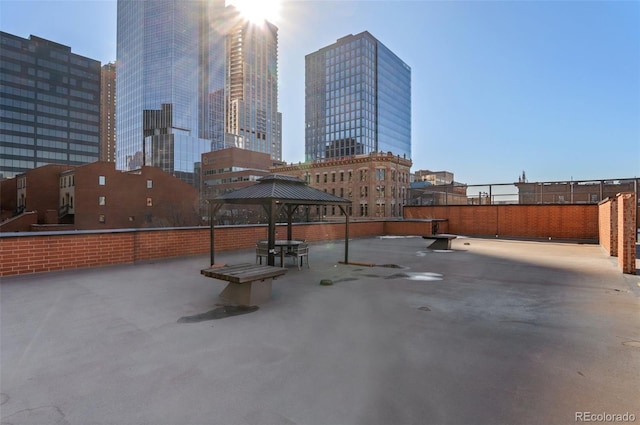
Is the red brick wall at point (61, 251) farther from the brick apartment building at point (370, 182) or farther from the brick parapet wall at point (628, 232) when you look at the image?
the brick apartment building at point (370, 182)

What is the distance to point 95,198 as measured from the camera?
48.3 m

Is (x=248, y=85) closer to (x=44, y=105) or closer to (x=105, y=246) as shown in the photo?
(x=44, y=105)

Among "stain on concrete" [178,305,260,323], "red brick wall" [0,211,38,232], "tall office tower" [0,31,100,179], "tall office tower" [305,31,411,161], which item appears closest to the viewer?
"stain on concrete" [178,305,260,323]

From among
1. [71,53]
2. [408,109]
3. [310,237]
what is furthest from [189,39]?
[310,237]

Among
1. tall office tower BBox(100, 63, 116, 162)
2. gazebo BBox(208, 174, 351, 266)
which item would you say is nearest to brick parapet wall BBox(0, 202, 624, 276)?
gazebo BBox(208, 174, 351, 266)

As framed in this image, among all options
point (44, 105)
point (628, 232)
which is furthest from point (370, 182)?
point (44, 105)

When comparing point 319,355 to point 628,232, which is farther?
point 628,232

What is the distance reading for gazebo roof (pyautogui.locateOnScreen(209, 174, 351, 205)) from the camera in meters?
8.66

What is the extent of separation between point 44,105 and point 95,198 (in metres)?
81.5

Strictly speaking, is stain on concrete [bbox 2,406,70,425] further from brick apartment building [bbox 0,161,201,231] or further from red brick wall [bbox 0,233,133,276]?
brick apartment building [bbox 0,161,201,231]

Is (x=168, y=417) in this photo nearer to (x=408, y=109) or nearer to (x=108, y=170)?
(x=108, y=170)

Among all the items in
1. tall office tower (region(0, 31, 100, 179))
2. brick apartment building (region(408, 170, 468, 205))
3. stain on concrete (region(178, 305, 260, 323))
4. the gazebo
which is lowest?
stain on concrete (region(178, 305, 260, 323))

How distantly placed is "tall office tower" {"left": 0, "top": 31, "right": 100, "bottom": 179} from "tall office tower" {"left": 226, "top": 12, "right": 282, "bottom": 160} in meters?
77.9

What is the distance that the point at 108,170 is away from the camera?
50000 millimetres
